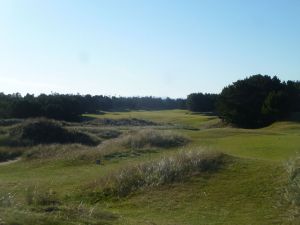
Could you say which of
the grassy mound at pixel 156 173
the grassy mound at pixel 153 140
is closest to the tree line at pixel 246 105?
the grassy mound at pixel 153 140

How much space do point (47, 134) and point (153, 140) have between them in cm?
1442

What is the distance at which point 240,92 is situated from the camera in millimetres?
64312

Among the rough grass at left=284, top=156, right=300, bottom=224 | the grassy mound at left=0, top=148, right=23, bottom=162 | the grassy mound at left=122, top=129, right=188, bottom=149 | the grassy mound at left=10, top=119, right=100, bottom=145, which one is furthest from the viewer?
the grassy mound at left=10, top=119, right=100, bottom=145

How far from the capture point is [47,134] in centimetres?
4331

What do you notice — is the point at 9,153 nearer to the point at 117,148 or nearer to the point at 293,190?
the point at 117,148

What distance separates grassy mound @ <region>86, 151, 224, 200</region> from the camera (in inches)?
710

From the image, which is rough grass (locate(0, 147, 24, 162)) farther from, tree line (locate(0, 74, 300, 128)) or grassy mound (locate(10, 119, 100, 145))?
tree line (locate(0, 74, 300, 128))

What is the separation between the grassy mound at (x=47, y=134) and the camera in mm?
42375

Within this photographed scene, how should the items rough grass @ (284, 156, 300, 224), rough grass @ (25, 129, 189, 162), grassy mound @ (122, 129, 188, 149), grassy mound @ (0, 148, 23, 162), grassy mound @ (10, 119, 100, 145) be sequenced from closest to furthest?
rough grass @ (284, 156, 300, 224) → rough grass @ (25, 129, 189, 162) → grassy mound @ (122, 129, 188, 149) → grassy mound @ (0, 148, 23, 162) → grassy mound @ (10, 119, 100, 145)

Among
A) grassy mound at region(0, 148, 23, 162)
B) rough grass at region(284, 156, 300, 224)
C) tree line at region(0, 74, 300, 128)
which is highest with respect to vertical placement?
tree line at region(0, 74, 300, 128)

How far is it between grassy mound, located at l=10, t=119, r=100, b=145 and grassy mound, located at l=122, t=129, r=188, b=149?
1010 cm

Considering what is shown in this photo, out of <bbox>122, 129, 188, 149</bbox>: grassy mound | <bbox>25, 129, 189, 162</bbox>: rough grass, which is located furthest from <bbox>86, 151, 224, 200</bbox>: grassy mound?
<bbox>122, 129, 188, 149</bbox>: grassy mound

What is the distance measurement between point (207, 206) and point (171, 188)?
2340 mm

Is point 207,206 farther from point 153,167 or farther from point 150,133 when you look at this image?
point 150,133
